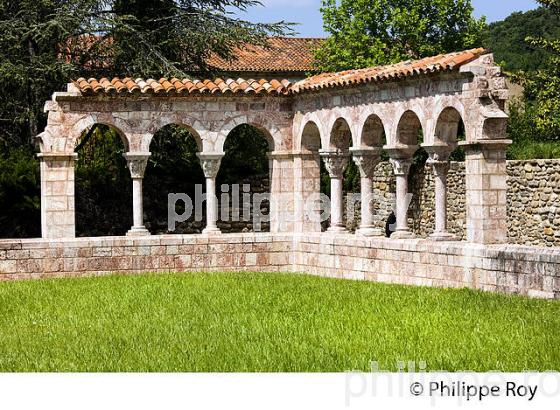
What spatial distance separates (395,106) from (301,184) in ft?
10.6

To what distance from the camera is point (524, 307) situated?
1491cm

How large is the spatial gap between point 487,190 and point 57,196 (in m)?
7.33

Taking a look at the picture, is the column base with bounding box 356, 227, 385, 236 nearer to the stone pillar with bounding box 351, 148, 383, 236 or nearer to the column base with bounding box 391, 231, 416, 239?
the stone pillar with bounding box 351, 148, 383, 236

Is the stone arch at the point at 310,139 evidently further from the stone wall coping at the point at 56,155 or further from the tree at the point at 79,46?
the tree at the point at 79,46

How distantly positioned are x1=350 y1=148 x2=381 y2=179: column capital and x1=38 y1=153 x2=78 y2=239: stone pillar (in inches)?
184

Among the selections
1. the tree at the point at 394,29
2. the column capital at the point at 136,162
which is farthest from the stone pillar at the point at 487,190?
the tree at the point at 394,29

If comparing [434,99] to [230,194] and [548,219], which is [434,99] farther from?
[230,194]

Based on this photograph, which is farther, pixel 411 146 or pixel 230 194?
pixel 230 194

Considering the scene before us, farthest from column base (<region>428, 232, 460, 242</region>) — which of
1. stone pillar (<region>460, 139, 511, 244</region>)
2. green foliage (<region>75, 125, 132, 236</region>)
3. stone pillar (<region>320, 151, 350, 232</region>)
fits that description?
green foliage (<region>75, 125, 132, 236</region>)

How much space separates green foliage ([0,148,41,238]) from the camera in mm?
26453
